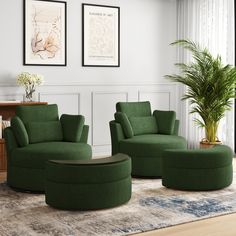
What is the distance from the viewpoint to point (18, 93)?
6.97 meters

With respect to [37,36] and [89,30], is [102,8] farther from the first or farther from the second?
[37,36]

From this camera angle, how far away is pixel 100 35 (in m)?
7.61

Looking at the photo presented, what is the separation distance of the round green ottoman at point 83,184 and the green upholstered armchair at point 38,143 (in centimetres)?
62

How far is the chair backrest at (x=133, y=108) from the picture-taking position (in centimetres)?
648

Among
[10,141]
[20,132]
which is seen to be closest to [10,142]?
[10,141]

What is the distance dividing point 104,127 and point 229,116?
185 centimetres

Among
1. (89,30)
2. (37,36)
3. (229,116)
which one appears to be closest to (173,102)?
(229,116)

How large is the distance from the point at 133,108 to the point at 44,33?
5.61 ft

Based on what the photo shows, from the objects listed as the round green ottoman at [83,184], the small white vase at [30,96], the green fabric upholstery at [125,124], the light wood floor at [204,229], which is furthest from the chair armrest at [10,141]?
the light wood floor at [204,229]

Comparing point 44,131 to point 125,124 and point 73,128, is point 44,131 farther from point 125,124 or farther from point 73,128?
point 125,124

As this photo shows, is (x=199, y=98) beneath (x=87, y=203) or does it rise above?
above

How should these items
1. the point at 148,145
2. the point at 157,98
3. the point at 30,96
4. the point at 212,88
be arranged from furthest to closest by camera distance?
the point at 157,98 → the point at 212,88 → the point at 30,96 → the point at 148,145

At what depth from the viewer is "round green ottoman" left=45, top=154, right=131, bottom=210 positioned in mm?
4383

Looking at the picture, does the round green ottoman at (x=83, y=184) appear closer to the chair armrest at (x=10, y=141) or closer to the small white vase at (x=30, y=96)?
the chair armrest at (x=10, y=141)
